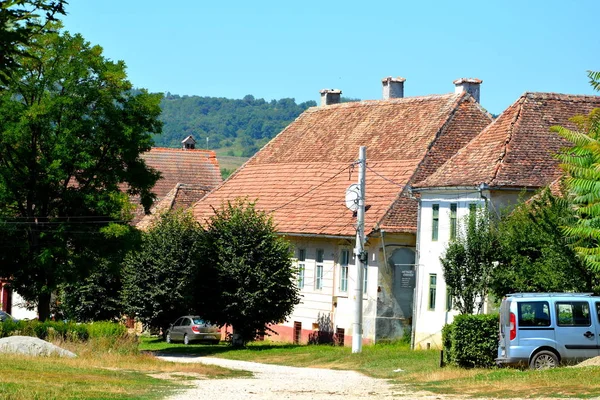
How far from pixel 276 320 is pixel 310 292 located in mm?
5370

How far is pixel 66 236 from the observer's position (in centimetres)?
4653

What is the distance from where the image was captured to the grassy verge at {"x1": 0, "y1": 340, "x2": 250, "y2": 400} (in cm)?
2222

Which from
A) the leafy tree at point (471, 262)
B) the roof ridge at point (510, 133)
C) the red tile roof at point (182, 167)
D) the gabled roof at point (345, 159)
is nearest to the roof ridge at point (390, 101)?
the gabled roof at point (345, 159)

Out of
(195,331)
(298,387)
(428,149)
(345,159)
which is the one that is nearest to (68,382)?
(298,387)

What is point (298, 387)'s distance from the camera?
1065 inches

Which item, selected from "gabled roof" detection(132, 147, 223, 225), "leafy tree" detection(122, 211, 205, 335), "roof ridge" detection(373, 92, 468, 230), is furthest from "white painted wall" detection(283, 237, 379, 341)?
"gabled roof" detection(132, 147, 223, 225)

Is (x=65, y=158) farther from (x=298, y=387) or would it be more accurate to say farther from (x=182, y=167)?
(x=182, y=167)

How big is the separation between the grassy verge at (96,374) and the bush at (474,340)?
6.16m

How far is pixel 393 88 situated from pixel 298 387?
34155mm

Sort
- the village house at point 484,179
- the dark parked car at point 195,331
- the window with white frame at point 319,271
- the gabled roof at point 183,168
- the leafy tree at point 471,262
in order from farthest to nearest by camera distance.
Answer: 1. the gabled roof at point 183,168
2. the window with white frame at point 319,271
3. the dark parked car at point 195,331
4. the village house at point 484,179
5. the leafy tree at point 471,262

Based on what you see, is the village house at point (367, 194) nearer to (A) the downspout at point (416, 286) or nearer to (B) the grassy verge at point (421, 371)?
(A) the downspout at point (416, 286)

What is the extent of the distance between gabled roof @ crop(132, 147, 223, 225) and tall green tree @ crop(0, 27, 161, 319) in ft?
104

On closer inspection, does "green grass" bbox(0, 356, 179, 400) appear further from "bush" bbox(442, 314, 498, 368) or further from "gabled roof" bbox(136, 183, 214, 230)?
"gabled roof" bbox(136, 183, 214, 230)

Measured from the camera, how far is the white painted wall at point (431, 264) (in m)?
42.9
